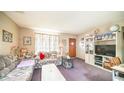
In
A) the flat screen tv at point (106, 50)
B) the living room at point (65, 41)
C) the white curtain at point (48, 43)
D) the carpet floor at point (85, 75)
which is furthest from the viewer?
the white curtain at point (48, 43)

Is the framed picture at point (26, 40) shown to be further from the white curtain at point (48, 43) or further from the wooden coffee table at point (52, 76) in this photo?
the wooden coffee table at point (52, 76)

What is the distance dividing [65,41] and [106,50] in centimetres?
139

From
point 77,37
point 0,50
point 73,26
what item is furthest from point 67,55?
point 0,50

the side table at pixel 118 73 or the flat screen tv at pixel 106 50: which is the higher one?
the flat screen tv at pixel 106 50

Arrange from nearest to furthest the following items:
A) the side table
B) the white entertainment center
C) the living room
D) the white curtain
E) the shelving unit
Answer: the side table, the living room, the white entertainment center, the white curtain, the shelving unit

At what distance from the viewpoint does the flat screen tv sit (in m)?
2.27

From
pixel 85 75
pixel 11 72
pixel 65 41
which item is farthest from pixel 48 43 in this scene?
pixel 85 75

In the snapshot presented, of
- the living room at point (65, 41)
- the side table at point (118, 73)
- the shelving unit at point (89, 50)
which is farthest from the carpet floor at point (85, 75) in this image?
the shelving unit at point (89, 50)

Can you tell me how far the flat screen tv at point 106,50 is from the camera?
89.5 inches

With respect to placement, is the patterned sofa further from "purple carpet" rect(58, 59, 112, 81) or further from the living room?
"purple carpet" rect(58, 59, 112, 81)

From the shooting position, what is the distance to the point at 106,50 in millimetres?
2541

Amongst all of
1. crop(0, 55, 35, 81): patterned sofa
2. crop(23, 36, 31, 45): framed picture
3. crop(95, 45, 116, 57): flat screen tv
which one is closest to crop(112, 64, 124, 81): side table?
crop(95, 45, 116, 57): flat screen tv

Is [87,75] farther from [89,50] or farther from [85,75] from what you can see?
[89,50]
